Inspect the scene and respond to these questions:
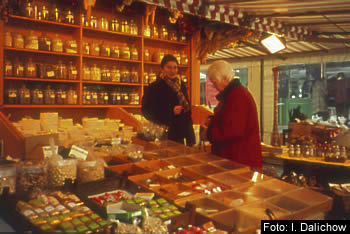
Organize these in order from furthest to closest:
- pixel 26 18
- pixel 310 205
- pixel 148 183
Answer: pixel 26 18
pixel 148 183
pixel 310 205

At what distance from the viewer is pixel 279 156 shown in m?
4.12

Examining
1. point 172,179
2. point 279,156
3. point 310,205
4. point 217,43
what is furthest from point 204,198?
point 217,43

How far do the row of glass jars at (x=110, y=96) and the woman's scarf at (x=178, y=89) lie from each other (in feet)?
4.81

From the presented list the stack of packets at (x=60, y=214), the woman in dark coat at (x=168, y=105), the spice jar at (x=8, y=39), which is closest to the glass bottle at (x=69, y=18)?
the spice jar at (x=8, y=39)

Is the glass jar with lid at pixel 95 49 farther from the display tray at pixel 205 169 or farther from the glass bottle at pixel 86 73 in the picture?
the display tray at pixel 205 169

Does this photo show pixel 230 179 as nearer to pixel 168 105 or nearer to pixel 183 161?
pixel 183 161

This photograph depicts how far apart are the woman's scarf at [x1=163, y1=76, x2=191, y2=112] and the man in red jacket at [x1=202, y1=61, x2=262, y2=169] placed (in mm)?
769

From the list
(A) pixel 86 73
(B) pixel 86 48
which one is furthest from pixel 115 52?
(A) pixel 86 73

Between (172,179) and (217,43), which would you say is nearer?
(172,179)

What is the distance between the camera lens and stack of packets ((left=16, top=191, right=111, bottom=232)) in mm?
1231

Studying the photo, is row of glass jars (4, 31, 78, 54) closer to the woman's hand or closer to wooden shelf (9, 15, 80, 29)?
wooden shelf (9, 15, 80, 29)

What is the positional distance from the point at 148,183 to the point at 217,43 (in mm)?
3995

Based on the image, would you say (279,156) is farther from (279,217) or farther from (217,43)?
(279,217)

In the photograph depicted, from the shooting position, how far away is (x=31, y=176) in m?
1.58
